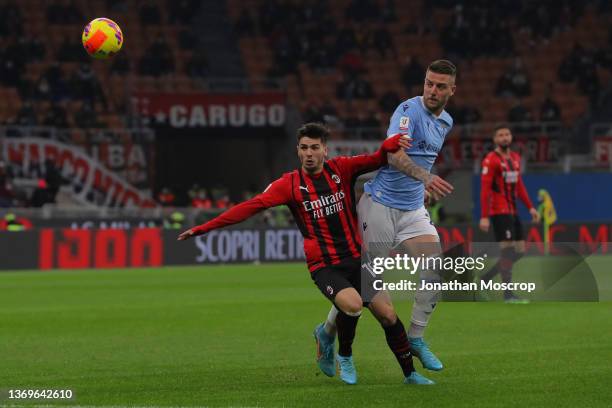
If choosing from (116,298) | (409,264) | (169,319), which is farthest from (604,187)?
(409,264)

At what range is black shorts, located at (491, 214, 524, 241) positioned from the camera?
49.2ft

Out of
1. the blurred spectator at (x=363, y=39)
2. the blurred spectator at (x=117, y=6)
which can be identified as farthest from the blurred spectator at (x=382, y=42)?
the blurred spectator at (x=117, y=6)

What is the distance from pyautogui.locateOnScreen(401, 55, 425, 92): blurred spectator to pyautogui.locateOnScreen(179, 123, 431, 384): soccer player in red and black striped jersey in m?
26.6

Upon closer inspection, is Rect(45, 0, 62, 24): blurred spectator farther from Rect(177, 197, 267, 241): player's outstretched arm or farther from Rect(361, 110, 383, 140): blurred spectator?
Rect(177, 197, 267, 241): player's outstretched arm

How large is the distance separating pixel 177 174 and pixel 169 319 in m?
20.4

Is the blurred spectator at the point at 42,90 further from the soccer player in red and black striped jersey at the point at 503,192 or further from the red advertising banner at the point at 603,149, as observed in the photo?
the soccer player in red and black striped jersey at the point at 503,192

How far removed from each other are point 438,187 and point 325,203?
79cm

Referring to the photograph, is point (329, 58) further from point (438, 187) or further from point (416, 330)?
point (438, 187)

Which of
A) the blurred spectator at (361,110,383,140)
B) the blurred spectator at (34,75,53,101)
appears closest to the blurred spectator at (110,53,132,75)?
the blurred spectator at (34,75,53,101)

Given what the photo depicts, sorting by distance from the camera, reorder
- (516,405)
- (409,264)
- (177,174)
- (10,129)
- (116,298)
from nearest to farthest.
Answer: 1. (516,405)
2. (409,264)
3. (116,298)
4. (10,129)
5. (177,174)

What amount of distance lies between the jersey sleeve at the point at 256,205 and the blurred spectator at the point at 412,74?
1050 inches

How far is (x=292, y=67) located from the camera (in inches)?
1391

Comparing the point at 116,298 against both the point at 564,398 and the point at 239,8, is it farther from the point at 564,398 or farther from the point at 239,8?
the point at 239,8

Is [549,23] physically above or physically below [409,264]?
above
